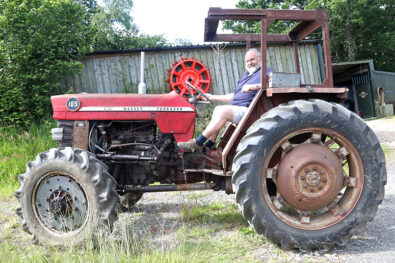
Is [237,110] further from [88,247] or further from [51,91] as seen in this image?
[51,91]

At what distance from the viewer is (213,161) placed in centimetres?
308

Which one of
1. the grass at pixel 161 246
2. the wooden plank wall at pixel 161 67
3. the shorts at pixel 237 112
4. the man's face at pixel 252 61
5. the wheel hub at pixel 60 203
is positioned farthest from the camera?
the wooden plank wall at pixel 161 67

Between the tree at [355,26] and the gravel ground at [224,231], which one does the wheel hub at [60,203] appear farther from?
the tree at [355,26]

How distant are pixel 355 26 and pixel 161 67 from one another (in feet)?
57.6

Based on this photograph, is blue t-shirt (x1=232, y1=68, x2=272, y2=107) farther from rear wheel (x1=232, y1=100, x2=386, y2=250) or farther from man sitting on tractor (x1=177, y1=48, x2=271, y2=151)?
rear wheel (x1=232, y1=100, x2=386, y2=250)

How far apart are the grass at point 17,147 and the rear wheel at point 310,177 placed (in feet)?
13.2

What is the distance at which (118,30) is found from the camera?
1485cm

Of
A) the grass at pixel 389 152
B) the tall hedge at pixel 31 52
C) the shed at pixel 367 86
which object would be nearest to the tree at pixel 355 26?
the shed at pixel 367 86

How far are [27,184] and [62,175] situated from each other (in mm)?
306

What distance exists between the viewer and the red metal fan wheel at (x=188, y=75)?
905 cm

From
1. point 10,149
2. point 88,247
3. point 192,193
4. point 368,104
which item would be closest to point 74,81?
point 10,149

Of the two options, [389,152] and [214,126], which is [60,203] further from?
[389,152]

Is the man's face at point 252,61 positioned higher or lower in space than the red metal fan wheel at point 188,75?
lower

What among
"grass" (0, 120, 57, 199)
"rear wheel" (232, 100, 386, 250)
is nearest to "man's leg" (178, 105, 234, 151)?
"rear wheel" (232, 100, 386, 250)
